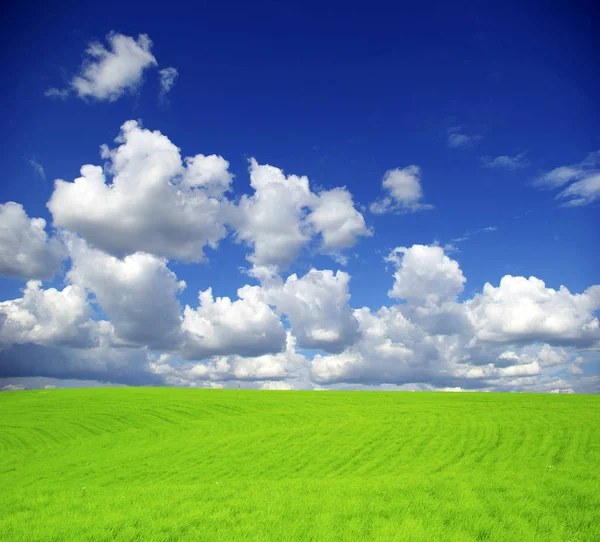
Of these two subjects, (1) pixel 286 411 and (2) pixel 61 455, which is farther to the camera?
(1) pixel 286 411

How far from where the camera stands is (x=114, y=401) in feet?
178

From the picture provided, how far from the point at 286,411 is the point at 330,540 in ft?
124

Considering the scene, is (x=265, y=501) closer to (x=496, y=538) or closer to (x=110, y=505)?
(x=110, y=505)

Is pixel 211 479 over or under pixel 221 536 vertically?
under

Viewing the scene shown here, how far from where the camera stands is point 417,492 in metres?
13.0

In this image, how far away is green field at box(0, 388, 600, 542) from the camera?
34.5 feet

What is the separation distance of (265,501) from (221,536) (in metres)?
2.83

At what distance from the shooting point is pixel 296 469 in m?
25.4

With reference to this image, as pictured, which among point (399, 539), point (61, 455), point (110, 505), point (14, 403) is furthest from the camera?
point (14, 403)

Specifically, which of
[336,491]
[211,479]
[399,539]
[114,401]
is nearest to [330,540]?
[399,539]

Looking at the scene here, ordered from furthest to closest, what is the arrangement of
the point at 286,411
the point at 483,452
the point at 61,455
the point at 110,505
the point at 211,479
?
the point at 286,411 < the point at 61,455 < the point at 483,452 < the point at 211,479 < the point at 110,505

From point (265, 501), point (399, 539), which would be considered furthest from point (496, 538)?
point (265, 501)

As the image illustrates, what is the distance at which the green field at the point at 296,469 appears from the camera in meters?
10.5

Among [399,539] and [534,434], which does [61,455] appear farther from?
[534,434]
